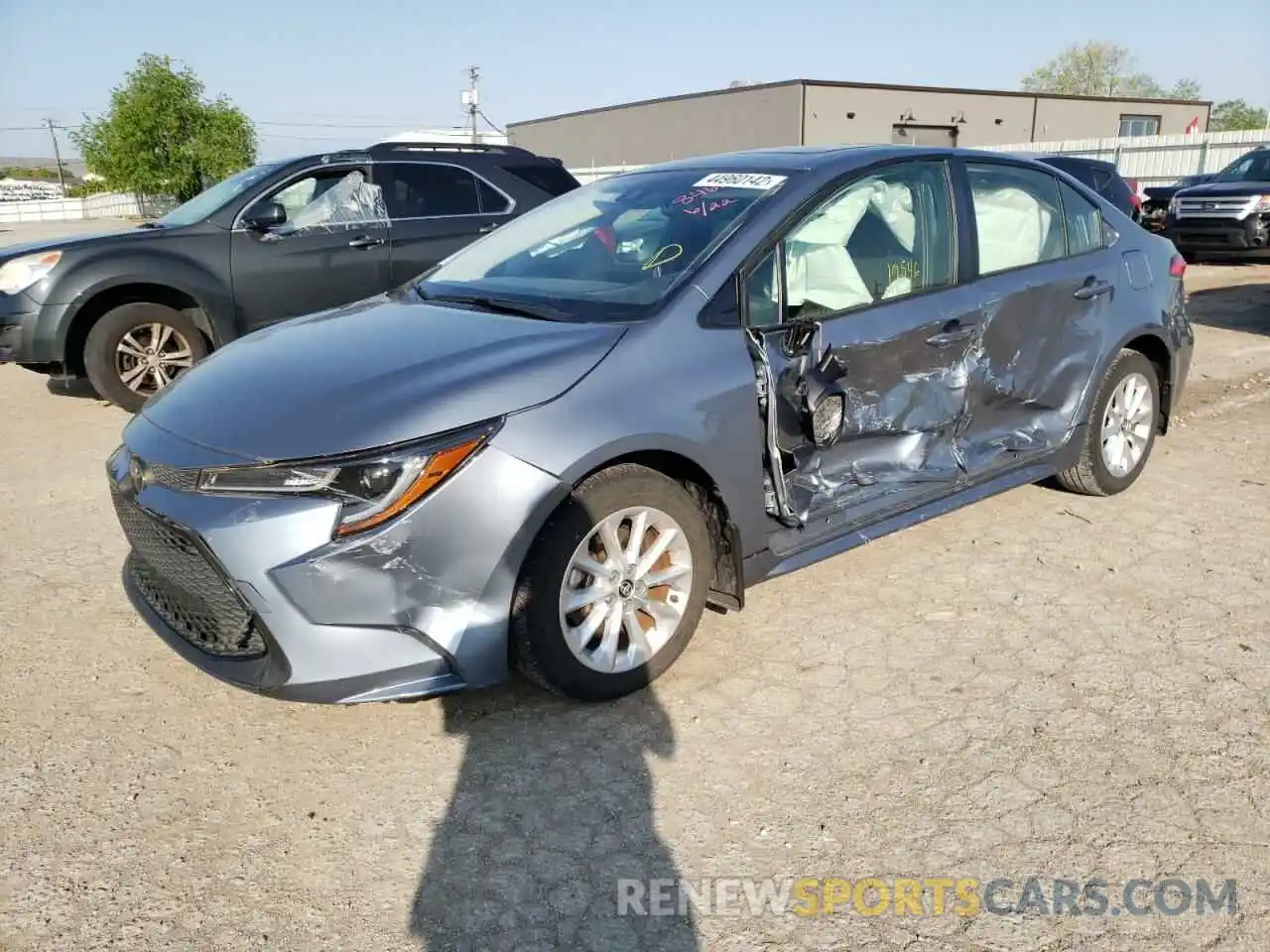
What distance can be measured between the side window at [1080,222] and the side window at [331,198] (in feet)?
15.9

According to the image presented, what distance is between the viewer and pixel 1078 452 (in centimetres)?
462

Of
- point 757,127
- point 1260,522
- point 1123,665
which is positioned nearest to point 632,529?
point 1123,665

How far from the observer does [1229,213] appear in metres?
14.8

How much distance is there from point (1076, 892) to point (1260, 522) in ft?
10.1

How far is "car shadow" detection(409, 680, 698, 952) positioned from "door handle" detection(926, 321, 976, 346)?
1.76m

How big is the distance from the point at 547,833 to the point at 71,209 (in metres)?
68.9

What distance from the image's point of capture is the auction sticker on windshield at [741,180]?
3615 millimetres

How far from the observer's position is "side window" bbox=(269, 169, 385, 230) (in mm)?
7258

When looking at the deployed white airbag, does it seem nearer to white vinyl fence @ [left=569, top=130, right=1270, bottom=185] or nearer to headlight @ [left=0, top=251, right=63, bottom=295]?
headlight @ [left=0, top=251, right=63, bottom=295]

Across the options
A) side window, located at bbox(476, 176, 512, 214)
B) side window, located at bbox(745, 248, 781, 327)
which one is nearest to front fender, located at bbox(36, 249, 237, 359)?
side window, located at bbox(476, 176, 512, 214)

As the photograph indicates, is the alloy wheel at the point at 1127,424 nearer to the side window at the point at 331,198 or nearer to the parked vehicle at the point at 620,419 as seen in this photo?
the parked vehicle at the point at 620,419

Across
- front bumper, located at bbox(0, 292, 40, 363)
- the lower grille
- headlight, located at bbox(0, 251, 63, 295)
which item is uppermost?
headlight, located at bbox(0, 251, 63, 295)

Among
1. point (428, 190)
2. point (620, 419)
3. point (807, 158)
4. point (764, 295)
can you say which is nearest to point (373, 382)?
point (620, 419)

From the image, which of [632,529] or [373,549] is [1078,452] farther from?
[373,549]
